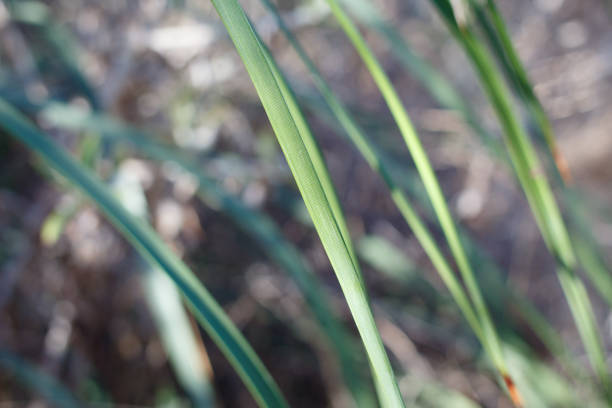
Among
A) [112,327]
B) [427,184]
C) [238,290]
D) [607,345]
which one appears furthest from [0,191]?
[607,345]

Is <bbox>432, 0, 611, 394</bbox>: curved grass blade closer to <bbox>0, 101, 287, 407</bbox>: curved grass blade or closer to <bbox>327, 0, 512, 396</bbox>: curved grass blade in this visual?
<bbox>327, 0, 512, 396</bbox>: curved grass blade

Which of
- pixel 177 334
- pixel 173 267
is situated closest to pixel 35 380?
pixel 177 334

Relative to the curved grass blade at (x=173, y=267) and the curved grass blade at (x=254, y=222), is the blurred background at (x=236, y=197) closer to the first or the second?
the curved grass blade at (x=254, y=222)

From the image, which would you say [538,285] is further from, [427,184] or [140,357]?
[427,184]

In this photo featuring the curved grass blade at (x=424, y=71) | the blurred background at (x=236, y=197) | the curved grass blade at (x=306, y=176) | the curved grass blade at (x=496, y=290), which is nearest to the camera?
the curved grass blade at (x=306, y=176)

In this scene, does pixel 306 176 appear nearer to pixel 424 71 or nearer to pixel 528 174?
pixel 528 174

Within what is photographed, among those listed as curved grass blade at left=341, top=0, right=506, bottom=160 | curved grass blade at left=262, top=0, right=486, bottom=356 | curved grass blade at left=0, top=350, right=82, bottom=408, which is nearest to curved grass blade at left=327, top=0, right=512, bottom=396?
curved grass blade at left=262, top=0, right=486, bottom=356

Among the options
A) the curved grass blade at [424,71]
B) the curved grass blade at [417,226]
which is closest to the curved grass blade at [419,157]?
the curved grass blade at [417,226]
